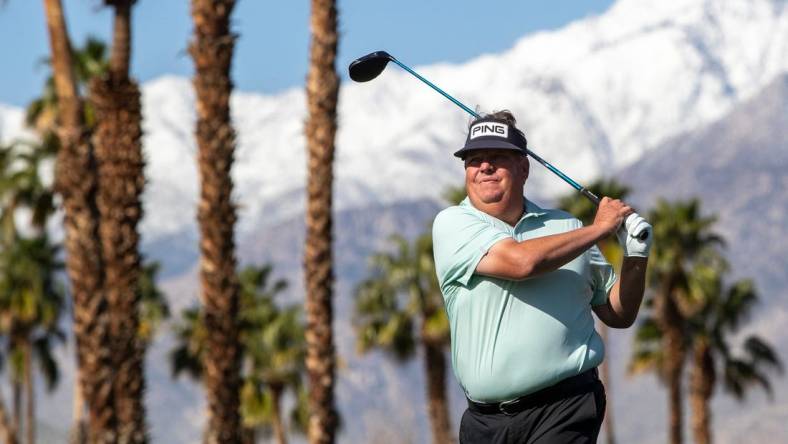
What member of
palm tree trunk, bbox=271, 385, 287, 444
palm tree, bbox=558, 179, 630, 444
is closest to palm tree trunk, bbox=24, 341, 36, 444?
palm tree trunk, bbox=271, 385, 287, 444

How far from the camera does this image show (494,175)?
20.8 feet

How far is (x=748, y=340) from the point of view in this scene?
59938mm

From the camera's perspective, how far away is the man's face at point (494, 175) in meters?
6.35

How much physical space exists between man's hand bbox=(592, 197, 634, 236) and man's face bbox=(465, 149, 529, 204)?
360 millimetres

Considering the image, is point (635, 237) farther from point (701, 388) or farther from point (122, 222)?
point (701, 388)

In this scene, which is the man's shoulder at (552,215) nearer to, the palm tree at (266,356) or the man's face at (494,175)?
the man's face at (494,175)

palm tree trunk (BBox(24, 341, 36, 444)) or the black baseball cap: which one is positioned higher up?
palm tree trunk (BBox(24, 341, 36, 444))

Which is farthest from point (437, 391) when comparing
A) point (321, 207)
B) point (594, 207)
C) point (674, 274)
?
point (321, 207)

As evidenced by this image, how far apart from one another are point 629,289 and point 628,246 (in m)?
0.26

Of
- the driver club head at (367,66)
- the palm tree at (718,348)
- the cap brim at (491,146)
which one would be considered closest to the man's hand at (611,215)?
the cap brim at (491,146)

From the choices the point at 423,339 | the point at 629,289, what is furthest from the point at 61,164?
the point at 423,339

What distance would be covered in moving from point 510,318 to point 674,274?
4795 cm

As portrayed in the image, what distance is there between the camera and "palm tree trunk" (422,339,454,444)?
5091 centimetres

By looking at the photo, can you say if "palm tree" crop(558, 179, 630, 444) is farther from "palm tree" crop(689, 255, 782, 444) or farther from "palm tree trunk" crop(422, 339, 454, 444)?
"palm tree trunk" crop(422, 339, 454, 444)
